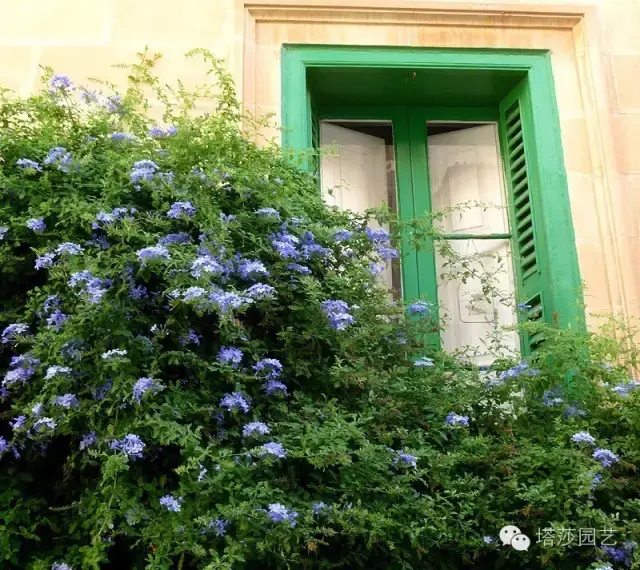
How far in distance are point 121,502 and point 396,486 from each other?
807mm

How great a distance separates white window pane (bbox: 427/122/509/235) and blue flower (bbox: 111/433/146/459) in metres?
2.46

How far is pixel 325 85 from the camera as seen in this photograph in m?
4.75

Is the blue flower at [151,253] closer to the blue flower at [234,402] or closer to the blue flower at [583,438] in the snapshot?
the blue flower at [234,402]

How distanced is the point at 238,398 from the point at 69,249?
0.70 m

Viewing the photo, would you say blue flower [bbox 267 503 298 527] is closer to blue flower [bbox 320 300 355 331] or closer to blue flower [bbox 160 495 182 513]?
blue flower [bbox 160 495 182 513]

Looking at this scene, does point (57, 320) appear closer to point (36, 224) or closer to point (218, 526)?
point (36, 224)

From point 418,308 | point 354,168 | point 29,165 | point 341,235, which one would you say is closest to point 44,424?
point 29,165

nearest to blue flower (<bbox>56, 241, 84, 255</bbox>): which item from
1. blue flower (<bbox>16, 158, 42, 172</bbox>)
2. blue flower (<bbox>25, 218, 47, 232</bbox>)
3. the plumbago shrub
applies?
the plumbago shrub

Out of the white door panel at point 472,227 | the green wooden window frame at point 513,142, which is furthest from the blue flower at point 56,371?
the white door panel at point 472,227

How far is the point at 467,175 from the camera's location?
191 inches

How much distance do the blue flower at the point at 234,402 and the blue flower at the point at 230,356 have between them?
0.10 metres

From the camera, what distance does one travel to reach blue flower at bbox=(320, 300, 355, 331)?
3115mm

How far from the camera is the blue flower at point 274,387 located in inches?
115

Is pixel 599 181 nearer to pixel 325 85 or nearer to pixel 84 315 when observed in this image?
pixel 325 85
